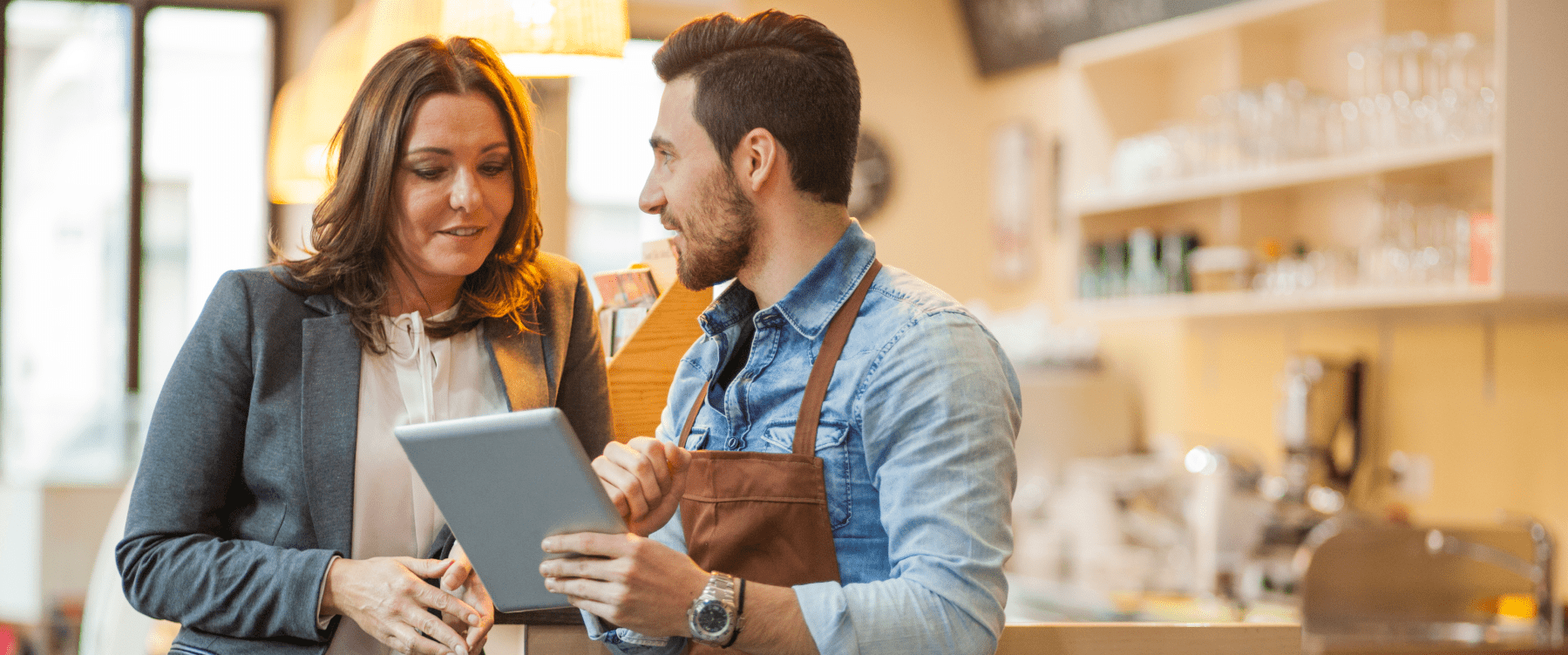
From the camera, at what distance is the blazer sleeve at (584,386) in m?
1.73

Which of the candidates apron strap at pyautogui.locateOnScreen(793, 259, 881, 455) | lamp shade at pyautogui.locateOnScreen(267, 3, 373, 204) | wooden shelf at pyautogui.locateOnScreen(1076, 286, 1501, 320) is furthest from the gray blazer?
wooden shelf at pyautogui.locateOnScreen(1076, 286, 1501, 320)

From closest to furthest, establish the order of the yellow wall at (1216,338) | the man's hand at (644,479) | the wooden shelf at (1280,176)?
the man's hand at (644,479), the wooden shelf at (1280,176), the yellow wall at (1216,338)

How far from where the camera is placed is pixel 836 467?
132 cm

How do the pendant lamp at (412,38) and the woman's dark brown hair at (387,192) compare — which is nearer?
the woman's dark brown hair at (387,192)

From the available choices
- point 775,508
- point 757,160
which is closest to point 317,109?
point 757,160

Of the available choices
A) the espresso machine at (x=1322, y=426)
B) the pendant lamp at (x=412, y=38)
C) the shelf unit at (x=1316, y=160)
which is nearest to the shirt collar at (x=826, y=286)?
the pendant lamp at (x=412, y=38)

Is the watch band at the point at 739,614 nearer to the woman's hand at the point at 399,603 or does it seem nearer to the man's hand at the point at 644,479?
the man's hand at the point at 644,479

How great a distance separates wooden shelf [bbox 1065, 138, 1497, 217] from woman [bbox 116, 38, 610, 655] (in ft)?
7.84

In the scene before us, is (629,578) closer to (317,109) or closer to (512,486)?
(512,486)

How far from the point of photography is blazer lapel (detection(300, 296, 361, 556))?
60.3 inches

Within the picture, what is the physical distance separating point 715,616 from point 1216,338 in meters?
3.87

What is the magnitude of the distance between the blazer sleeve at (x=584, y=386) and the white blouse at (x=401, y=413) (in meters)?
0.10

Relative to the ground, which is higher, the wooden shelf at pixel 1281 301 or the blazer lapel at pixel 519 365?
the wooden shelf at pixel 1281 301

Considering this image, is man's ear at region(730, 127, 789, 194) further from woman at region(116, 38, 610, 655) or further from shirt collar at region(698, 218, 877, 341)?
woman at region(116, 38, 610, 655)
